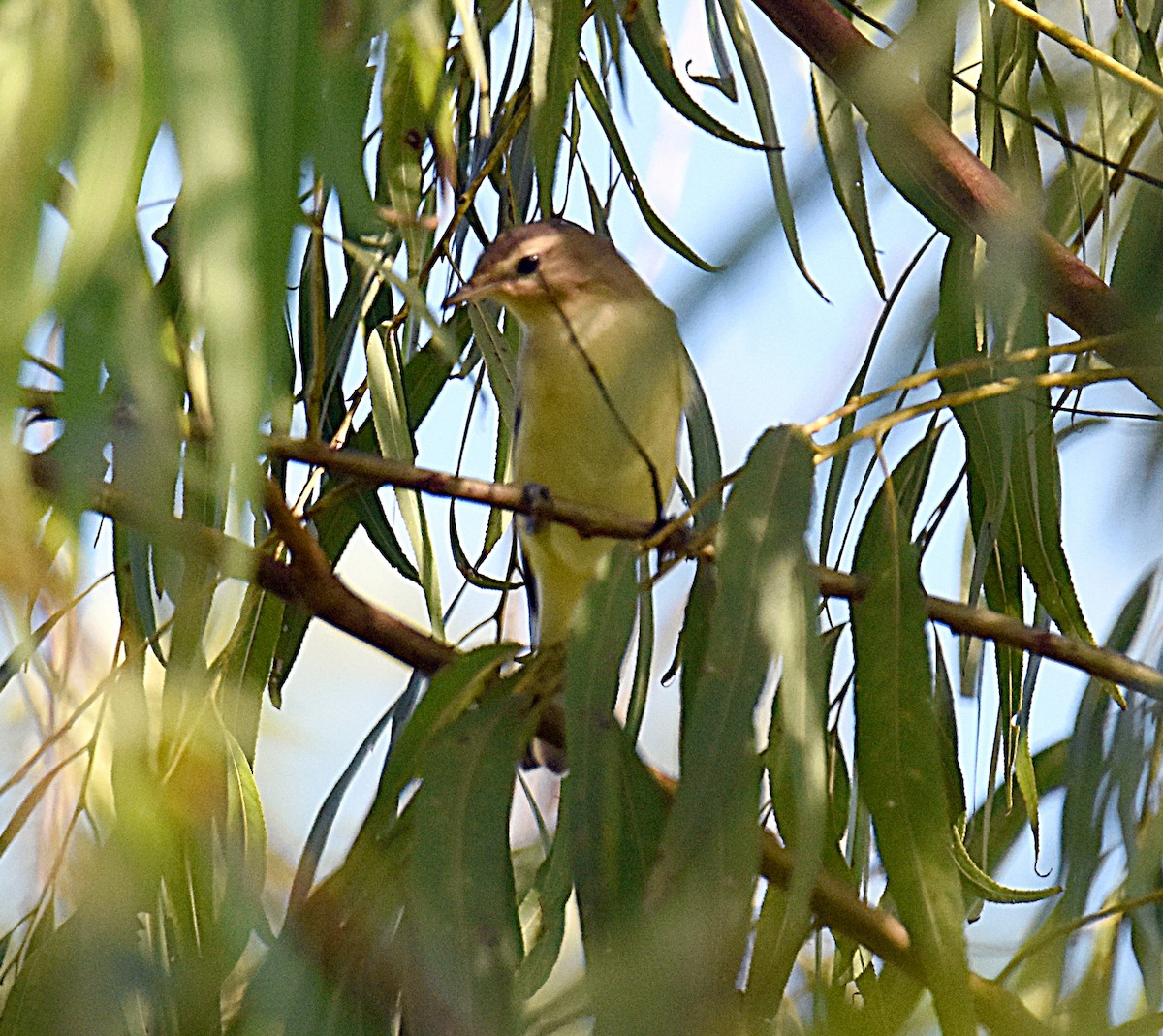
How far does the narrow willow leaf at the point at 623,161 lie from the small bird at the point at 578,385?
19 centimetres

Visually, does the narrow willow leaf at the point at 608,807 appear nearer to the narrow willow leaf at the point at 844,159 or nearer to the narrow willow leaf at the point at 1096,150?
the narrow willow leaf at the point at 844,159

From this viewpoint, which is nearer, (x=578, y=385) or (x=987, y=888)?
(x=987, y=888)

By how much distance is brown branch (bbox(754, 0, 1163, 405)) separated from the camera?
120 centimetres

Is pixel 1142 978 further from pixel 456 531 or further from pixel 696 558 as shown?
pixel 456 531

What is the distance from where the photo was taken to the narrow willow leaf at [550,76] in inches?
54.3

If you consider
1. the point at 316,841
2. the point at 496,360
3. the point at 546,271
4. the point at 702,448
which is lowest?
the point at 316,841

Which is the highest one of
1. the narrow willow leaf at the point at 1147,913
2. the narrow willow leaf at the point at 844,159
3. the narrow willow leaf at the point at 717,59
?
the narrow willow leaf at the point at 717,59

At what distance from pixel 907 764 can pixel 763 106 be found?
2.16ft

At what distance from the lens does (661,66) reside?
145 cm

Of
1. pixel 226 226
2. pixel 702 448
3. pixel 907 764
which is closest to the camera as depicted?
pixel 226 226

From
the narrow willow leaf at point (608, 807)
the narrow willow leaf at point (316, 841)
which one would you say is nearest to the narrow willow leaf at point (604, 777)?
the narrow willow leaf at point (608, 807)

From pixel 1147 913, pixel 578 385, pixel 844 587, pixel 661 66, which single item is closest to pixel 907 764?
pixel 844 587

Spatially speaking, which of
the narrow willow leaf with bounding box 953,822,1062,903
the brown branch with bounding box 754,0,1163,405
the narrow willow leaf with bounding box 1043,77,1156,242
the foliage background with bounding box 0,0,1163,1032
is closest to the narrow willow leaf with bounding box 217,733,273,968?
the foliage background with bounding box 0,0,1163,1032

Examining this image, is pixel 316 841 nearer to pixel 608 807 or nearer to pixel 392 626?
pixel 392 626
